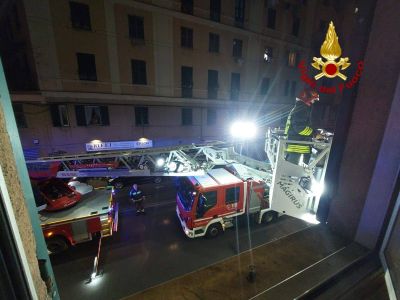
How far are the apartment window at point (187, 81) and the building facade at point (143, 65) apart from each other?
0.27 ft

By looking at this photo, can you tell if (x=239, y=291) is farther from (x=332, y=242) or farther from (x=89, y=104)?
(x=89, y=104)

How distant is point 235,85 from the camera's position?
17.9 metres

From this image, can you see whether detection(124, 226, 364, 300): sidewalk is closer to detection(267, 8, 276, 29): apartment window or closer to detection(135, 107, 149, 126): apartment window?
detection(135, 107, 149, 126): apartment window

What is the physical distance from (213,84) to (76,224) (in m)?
14.3

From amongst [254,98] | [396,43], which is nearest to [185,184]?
[396,43]

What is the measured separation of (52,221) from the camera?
20.3ft

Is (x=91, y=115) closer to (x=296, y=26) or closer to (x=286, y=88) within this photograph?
(x=286, y=88)

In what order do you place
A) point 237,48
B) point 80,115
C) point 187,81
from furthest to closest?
point 237,48, point 187,81, point 80,115

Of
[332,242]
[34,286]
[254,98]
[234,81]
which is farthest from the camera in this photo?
[254,98]

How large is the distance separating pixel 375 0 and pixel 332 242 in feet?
9.20

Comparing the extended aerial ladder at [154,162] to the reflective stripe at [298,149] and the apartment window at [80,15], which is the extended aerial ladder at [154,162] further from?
the apartment window at [80,15]

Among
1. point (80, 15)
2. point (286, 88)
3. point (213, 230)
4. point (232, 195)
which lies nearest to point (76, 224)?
point (213, 230)

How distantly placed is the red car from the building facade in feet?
25.2

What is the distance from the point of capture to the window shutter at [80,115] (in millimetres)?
13492
